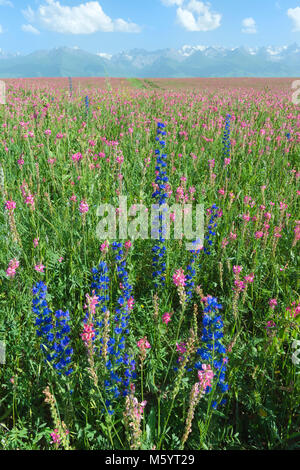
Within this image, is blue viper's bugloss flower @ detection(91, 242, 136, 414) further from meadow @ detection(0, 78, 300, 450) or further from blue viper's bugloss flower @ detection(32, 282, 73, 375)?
blue viper's bugloss flower @ detection(32, 282, 73, 375)

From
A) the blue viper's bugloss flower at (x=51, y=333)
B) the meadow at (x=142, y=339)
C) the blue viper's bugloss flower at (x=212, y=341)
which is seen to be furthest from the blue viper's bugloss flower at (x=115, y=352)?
the blue viper's bugloss flower at (x=212, y=341)

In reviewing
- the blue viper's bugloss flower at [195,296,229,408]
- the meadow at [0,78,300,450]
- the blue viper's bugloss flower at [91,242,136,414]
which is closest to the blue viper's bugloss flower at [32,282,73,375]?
the meadow at [0,78,300,450]

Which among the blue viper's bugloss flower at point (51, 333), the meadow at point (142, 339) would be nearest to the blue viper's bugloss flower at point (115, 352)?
the meadow at point (142, 339)

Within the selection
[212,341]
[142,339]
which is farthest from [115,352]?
[212,341]

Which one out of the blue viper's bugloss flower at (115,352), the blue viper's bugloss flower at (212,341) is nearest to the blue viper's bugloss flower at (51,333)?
the blue viper's bugloss flower at (115,352)

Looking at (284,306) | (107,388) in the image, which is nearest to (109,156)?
(284,306)

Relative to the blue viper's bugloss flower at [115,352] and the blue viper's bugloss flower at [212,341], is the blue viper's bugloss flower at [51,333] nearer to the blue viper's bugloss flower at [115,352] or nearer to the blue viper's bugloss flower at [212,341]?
the blue viper's bugloss flower at [115,352]

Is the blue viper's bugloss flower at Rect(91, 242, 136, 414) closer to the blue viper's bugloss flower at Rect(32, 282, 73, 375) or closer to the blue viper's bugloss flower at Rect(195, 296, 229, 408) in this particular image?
the blue viper's bugloss flower at Rect(32, 282, 73, 375)

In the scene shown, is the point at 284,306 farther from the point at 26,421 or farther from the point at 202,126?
the point at 202,126

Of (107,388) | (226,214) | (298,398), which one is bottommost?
(298,398)

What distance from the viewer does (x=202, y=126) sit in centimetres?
573

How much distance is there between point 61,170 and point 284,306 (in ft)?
9.77

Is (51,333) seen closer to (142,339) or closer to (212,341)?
(142,339)
